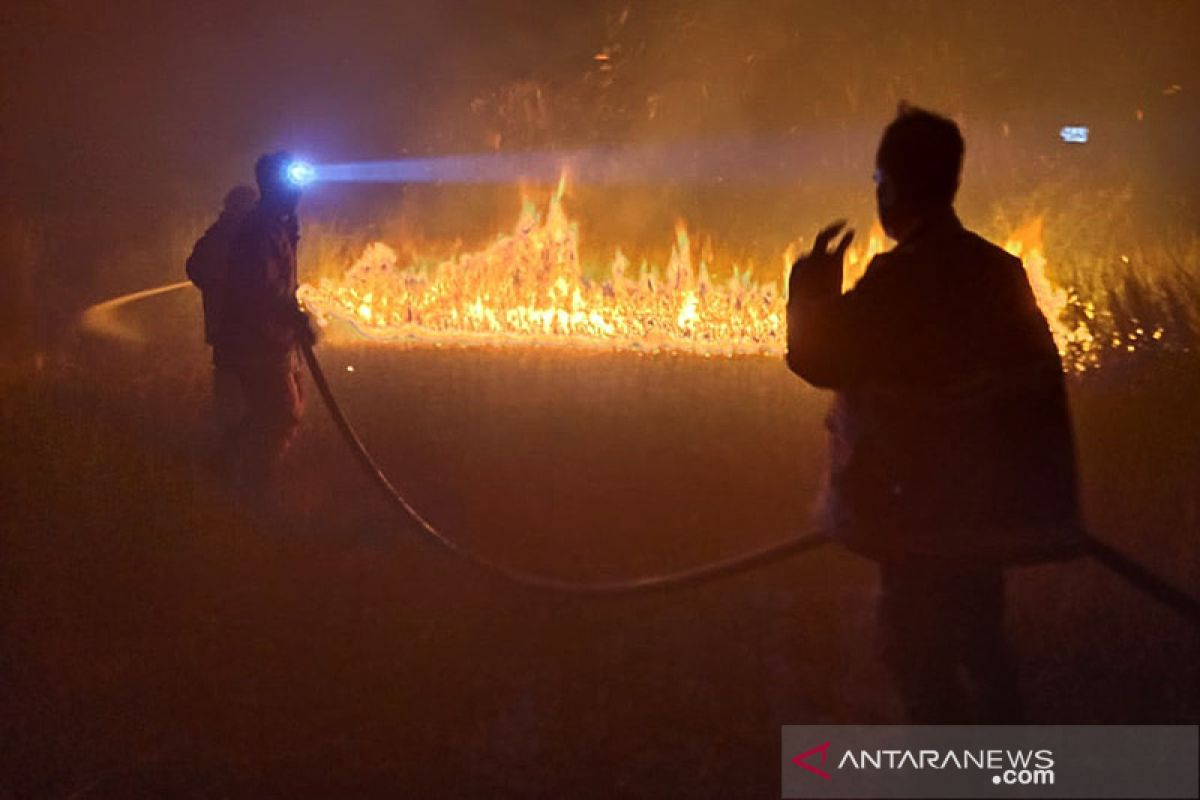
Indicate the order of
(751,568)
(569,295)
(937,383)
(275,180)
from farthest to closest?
(569,295), (275,180), (751,568), (937,383)

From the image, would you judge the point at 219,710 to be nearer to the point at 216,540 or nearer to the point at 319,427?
the point at 216,540

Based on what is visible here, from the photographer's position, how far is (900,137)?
2.16 metres

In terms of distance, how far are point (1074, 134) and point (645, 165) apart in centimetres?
315

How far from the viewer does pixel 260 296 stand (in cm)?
459

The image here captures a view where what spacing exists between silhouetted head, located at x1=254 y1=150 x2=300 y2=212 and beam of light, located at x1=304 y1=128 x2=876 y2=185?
366cm

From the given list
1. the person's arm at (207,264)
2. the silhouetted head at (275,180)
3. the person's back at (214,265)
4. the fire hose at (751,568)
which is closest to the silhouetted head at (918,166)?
the fire hose at (751,568)

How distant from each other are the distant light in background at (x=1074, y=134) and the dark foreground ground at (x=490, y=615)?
1.67m

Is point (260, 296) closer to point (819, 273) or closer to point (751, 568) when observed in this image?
point (751, 568)

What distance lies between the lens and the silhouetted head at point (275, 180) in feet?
14.8

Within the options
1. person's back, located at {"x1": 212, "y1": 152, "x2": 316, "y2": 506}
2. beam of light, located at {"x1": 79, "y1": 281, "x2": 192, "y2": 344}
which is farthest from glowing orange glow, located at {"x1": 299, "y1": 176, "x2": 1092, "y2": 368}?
person's back, located at {"x1": 212, "y1": 152, "x2": 316, "y2": 506}

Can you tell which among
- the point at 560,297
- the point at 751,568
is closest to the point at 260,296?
the point at 751,568

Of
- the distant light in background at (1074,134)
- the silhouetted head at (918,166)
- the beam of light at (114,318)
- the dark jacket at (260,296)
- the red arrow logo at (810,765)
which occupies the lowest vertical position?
the red arrow logo at (810,765)

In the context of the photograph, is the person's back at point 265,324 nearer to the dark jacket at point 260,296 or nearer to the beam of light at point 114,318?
the dark jacket at point 260,296

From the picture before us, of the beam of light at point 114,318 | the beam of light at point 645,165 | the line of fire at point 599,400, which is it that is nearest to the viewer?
the line of fire at point 599,400
